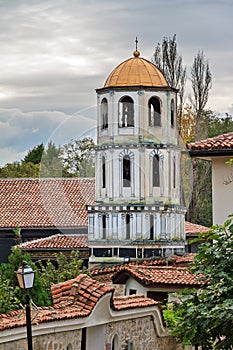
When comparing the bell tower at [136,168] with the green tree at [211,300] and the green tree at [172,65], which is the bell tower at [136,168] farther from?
the green tree at [211,300]

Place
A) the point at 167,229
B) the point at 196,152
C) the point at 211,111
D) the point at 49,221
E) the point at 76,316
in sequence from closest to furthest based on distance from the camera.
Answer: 1. the point at 76,316
2. the point at 196,152
3. the point at 167,229
4. the point at 49,221
5. the point at 211,111

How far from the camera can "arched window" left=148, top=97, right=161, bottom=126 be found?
134ft

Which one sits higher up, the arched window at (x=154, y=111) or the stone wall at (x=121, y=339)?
the arched window at (x=154, y=111)

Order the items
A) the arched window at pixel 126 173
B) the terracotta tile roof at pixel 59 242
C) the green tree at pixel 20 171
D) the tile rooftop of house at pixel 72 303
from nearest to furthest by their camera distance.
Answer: the tile rooftop of house at pixel 72 303 < the terracotta tile roof at pixel 59 242 < the arched window at pixel 126 173 < the green tree at pixel 20 171

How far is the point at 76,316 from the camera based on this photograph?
1271cm

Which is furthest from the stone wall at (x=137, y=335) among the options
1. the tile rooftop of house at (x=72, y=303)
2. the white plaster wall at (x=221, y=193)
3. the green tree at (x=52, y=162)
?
the green tree at (x=52, y=162)

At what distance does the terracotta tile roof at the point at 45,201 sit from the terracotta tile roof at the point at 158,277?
2114 centimetres

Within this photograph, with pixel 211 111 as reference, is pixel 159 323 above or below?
below

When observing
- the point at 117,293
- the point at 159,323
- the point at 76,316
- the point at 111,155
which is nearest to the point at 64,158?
the point at 111,155

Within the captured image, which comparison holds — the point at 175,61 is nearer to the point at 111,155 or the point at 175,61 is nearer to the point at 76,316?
the point at 111,155

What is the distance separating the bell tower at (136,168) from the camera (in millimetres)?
40000

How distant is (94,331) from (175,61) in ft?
116

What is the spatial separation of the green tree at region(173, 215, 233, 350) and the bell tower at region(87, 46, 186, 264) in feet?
87.2

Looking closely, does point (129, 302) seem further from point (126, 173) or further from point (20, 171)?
point (20, 171)
